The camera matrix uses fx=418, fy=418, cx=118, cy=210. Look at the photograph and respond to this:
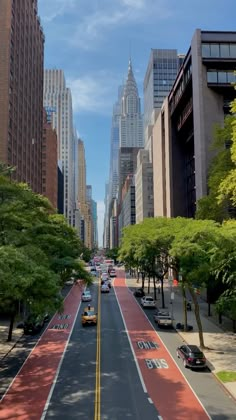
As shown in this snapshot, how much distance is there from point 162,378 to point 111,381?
2.96m

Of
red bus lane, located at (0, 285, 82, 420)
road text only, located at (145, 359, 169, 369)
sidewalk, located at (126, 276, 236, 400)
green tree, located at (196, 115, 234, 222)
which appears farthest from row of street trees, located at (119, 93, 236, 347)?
red bus lane, located at (0, 285, 82, 420)

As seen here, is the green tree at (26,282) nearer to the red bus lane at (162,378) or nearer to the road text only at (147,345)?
the red bus lane at (162,378)

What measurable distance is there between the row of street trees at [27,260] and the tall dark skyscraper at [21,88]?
169 feet

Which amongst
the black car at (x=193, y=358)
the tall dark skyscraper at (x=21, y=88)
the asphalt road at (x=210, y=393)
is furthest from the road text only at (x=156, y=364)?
the tall dark skyscraper at (x=21, y=88)

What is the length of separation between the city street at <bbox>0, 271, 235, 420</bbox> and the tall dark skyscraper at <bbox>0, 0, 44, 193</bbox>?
5507 cm

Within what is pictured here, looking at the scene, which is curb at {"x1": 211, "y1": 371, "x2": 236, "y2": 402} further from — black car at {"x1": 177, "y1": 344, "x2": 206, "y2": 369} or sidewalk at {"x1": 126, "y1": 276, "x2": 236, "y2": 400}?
black car at {"x1": 177, "y1": 344, "x2": 206, "y2": 369}

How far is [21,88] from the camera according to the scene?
328ft

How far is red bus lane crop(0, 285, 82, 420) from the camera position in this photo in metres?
19.5

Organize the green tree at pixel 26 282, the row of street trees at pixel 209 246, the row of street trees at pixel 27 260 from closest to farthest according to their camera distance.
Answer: the green tree at pixel 26 282 → the row of street trees at pixel 27 260 → the row of street trees at pixel 209 246

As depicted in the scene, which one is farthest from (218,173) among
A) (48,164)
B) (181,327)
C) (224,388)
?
(48,164)

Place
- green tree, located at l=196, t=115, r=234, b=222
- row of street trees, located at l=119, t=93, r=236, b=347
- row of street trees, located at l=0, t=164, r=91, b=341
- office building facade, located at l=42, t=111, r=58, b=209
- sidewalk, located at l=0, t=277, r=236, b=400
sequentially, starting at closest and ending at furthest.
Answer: row of street trees, located at l=0, t=164, r=91, b=341, sidewalk, located at l=0, t=277, r=236, b=400, row of street trees, located at l=119, t=93, r=236, b=347, green tree, located at l=196, t=115, r=234, b=222, office building facade, located at l=42, t=111, r=58, b=209

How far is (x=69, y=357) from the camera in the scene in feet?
95.9

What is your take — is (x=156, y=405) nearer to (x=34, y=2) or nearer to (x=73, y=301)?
(x=73, y=301)

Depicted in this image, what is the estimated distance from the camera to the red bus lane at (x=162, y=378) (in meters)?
19.2
